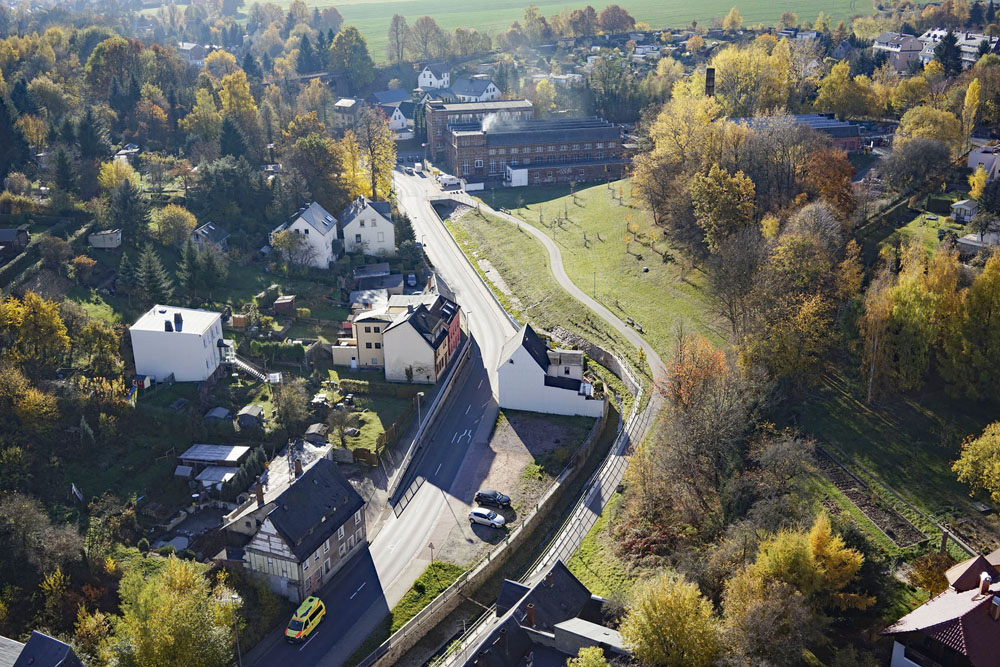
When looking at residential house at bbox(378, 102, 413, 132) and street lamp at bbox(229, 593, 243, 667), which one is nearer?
street lamp at bbox(229, 593, 243, 667)

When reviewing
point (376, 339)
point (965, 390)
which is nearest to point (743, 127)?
point (965, 390)

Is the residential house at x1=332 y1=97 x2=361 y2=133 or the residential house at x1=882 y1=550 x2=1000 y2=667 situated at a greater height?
the residential house at x1=332 y1=97 x2=361 y2=133

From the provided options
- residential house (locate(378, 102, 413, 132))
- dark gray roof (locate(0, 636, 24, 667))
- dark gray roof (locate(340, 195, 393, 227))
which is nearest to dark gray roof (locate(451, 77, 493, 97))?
residential house (locate(378, 102, 413, 132))

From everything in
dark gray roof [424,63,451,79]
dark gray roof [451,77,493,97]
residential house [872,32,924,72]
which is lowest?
dark gray roof [451,77,493,97]

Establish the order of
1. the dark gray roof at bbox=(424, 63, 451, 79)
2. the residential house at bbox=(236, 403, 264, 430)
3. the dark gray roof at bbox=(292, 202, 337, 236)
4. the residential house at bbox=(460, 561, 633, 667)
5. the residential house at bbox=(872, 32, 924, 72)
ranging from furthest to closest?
the dark gray roof at bbox=(424, 63, 451, 79) → the residential house at bbox=(872, 32, 924, 72) → the dark gray roof at bbox=(292, 202, 337, 236) → the residential house at bbox=(236, 403, 264, 430) → the residential house at bbox=(460, 561, 633, 667)

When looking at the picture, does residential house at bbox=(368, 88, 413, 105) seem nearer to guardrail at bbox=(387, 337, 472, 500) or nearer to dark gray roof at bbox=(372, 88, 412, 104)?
dark gray roof at bbox=(372, 88, 412, 104)

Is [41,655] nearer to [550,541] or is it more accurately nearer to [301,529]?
[301,529]

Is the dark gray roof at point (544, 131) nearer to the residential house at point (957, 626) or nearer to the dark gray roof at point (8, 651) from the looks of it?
the residential house at point (957, 626)
